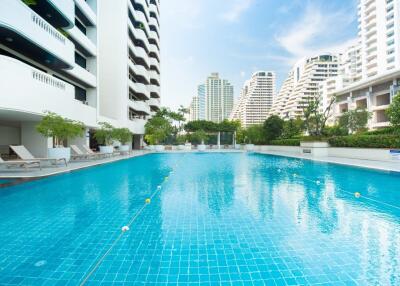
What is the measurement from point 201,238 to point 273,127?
27.7m

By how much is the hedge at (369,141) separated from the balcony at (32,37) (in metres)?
20.3

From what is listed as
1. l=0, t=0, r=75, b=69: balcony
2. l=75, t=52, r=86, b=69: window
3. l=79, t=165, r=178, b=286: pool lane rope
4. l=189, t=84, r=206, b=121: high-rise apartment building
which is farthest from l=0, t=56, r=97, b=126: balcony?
l=189, t=84, r=206, b=121: high-rise apartment building

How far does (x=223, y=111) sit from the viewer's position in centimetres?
12431

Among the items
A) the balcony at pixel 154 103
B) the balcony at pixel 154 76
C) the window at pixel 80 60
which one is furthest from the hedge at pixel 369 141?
the balcony at pixel 154 76

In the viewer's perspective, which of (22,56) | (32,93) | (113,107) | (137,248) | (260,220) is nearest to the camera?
(137,248)

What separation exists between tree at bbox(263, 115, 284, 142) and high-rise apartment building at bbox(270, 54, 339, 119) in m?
58.9

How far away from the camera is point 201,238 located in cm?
375

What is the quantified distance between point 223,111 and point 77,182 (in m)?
118

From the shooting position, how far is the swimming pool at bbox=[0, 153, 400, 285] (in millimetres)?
2734

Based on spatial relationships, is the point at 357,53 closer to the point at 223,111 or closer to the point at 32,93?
the point at 223,111

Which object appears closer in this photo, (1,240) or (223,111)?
(1,240)

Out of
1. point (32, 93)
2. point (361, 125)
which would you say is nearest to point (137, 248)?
point (32, 93)

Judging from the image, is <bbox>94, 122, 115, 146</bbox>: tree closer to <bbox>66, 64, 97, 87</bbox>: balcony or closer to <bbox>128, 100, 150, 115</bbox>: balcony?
<bbox>66, 64, 97, 87</bbox>: balcony

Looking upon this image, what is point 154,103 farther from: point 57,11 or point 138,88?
point 57,11
